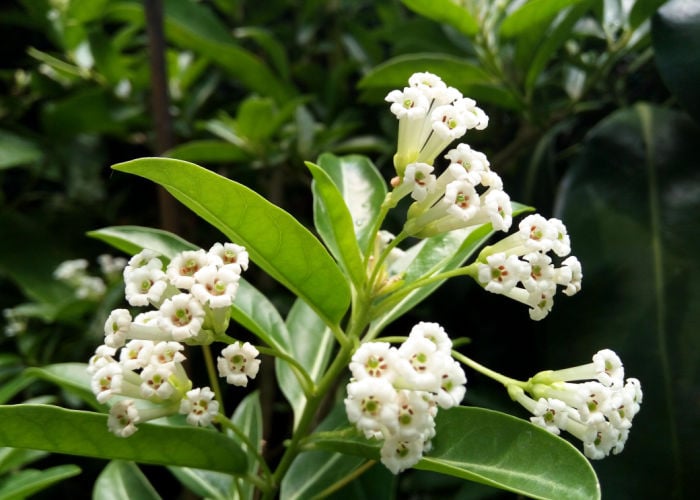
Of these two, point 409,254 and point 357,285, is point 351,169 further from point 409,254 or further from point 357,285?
point 357,285

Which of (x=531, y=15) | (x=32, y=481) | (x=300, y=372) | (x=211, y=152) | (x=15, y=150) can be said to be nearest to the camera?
(x=300, y=372)

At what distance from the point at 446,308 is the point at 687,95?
65 centimetres

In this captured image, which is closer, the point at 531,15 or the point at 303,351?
the point at 303,351

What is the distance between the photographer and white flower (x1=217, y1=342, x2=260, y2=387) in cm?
67

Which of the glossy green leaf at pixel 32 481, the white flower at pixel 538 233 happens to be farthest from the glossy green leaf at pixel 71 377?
the white flower at pixel 538 233

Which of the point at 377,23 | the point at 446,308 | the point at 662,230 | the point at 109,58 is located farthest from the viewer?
the point at 377,23

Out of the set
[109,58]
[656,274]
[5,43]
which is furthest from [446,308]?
[5,43]

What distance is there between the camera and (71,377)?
0.93 meters

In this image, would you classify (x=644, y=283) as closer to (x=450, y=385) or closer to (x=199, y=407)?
(x=450, y=385)

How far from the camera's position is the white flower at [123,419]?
674 mm

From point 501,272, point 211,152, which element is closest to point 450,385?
point 501,272

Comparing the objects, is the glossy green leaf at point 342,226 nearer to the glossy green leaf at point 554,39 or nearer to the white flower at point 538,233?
the white flower at point 538,233

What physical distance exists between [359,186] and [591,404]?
1.59 feet

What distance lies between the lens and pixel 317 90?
2.03 meters
